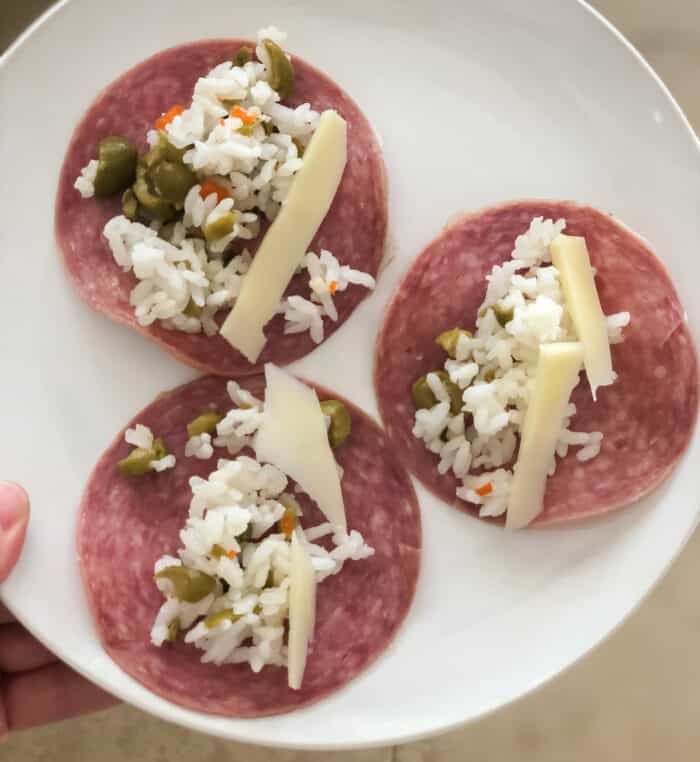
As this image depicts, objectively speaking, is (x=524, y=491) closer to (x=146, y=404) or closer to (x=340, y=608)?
(x=340, y=608)

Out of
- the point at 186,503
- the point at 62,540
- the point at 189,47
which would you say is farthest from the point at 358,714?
the point at 189,47

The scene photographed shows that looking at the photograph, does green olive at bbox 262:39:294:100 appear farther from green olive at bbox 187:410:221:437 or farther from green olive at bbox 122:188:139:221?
green olive at bbox 187:410:221:437

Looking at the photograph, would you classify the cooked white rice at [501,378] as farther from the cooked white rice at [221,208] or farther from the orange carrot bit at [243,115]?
the orange carrot bit at [243,115]

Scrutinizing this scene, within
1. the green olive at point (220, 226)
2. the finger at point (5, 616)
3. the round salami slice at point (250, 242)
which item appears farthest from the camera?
the finger at point (5, 616)

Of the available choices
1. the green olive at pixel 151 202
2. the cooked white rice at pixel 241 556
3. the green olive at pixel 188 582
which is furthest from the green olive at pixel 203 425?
the green olive at pixel 151 202

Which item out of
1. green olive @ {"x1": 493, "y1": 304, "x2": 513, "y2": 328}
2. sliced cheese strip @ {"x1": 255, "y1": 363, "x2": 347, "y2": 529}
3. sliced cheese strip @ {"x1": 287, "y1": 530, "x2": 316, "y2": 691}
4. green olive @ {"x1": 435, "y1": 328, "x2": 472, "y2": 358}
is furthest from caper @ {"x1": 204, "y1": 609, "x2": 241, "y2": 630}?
green olive @ {"x1": 493, "y1": 304, "x2": 513, "y2": 328}

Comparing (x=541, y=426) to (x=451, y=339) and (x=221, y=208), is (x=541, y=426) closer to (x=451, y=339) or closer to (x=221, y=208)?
(x=451, y=339)
